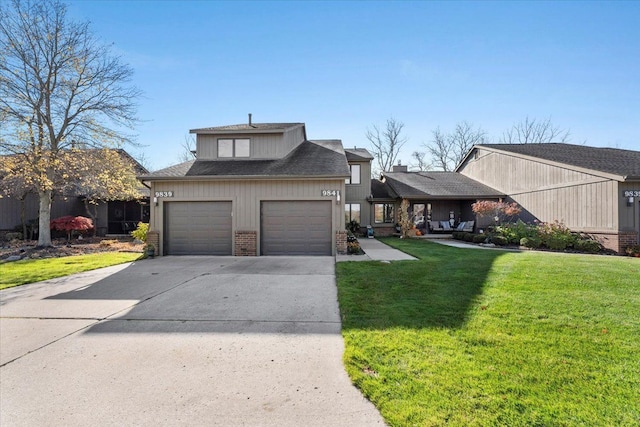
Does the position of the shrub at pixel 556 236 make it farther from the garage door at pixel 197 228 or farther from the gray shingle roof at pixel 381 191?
the garage door at pixel 197 228

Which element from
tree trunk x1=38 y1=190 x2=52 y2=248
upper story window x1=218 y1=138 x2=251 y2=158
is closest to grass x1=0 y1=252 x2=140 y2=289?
tree trunk x1=38 y1=190 x2=52 y2=248

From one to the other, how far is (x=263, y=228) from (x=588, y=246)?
1207 cm

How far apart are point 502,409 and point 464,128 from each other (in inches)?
1543

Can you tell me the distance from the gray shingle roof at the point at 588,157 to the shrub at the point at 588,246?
2.56 m

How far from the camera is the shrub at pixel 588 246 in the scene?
1163 centimetres

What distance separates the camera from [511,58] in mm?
14023

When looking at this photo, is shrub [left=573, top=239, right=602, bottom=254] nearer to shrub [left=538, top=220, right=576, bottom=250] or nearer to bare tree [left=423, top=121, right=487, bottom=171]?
shrub [left=538, top=220, right=576, bottom=250]

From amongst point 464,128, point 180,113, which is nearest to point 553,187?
point 180,113

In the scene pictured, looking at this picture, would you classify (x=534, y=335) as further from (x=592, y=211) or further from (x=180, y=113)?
(x=180, y=113)

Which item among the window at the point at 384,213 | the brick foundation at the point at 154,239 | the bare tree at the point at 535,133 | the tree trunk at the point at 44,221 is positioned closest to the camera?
the brick foundation at the point at 154,239

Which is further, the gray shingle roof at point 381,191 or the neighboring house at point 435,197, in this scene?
Result: the gray shingle roof at point 381,191

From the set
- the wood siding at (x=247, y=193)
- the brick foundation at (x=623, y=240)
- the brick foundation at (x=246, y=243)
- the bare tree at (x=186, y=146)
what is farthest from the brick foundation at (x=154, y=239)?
the bare tree at (x=186, y=146)

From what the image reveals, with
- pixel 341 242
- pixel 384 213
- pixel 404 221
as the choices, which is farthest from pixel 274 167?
pixel 384 213

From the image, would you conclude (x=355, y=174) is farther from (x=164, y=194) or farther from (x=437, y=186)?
(x=164, y=194)
